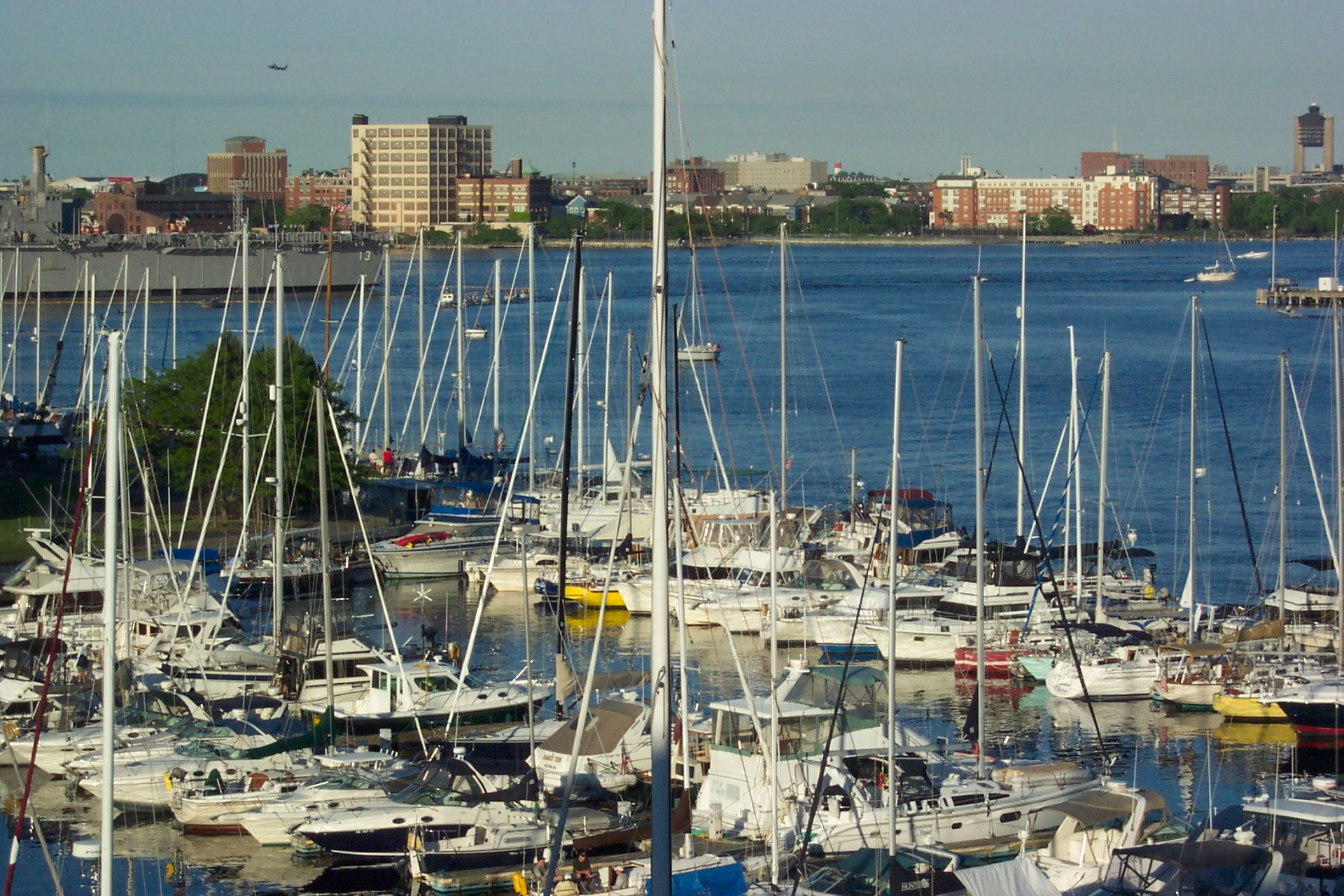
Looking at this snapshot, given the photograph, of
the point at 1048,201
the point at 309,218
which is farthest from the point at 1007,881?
the point at 1048,201

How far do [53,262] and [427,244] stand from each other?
192ft

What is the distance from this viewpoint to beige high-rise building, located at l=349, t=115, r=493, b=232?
167250mm

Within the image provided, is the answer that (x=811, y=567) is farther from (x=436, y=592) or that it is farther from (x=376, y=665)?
(x=376, y=665)

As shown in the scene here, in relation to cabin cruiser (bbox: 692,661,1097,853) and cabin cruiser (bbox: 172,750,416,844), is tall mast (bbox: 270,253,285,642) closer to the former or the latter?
cabin cruiser (bbox: 172,750,416,844)

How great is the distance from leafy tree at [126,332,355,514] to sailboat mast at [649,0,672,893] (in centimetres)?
1650

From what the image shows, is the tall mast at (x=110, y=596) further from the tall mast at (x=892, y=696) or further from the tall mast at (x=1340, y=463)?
the tall mast at (x=1340, y=463)

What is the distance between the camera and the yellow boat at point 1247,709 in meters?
18.1

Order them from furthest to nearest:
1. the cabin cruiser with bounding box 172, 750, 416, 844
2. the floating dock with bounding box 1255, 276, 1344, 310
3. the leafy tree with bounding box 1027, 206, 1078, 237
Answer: the leafy tree with bounding box 1027, 206, 1078, 237 < the floating dock with bounding box 1255, 276, 1344, 310 < the cabin cruiser with bounding box 172, 750, 416, 844

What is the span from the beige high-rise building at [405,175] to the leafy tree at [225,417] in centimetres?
13847

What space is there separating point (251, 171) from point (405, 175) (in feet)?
58.7

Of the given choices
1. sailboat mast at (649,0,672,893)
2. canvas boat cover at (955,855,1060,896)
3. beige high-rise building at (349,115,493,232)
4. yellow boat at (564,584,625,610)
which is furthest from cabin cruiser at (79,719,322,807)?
beige high-rise building at (349,115,493,232)

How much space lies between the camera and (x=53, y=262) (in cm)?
8631

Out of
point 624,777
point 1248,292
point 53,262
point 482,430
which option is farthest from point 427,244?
point 624,777

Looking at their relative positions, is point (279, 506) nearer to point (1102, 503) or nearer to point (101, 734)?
point (101, 734)
